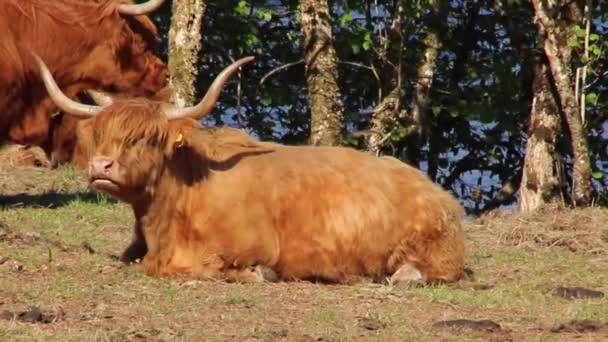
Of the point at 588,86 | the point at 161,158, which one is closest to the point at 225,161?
the point at 161,158

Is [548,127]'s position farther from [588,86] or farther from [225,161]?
[225,161]

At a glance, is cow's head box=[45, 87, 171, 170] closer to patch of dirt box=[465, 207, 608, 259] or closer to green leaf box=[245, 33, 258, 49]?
patch of dirt box=[465, 207, 608, 259]

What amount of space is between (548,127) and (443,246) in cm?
438

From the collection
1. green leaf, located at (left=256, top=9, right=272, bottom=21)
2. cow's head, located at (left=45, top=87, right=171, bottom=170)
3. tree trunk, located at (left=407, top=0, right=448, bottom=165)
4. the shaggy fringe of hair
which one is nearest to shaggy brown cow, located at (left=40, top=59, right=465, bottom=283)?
the shaggy fringe of hair

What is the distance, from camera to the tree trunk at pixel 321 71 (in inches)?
533

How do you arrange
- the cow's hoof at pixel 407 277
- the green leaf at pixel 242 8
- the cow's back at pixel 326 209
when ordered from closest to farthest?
the cow's back at pixel 326 209
the cow's hoof at pixel 407 277
the green leaf at pixel 242 8

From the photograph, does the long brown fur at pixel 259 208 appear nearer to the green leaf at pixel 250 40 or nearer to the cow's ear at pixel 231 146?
the cow's ear at pixel 231 146

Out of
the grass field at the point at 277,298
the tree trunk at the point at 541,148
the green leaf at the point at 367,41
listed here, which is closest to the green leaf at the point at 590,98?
the tree trunk at the point at 541,148

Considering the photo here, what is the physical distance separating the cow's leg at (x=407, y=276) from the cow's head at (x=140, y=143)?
3.46 feet

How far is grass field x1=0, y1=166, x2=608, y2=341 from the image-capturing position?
298 inches

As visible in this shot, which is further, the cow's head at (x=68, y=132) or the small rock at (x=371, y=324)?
the cow's head at (x=68, y=132)

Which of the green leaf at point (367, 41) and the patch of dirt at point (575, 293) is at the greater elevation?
the green leaf at point (367, 41)

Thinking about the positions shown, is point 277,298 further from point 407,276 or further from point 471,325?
point 471,325

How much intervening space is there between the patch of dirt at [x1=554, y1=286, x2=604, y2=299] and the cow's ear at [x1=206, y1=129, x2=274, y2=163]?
5.99 feet
